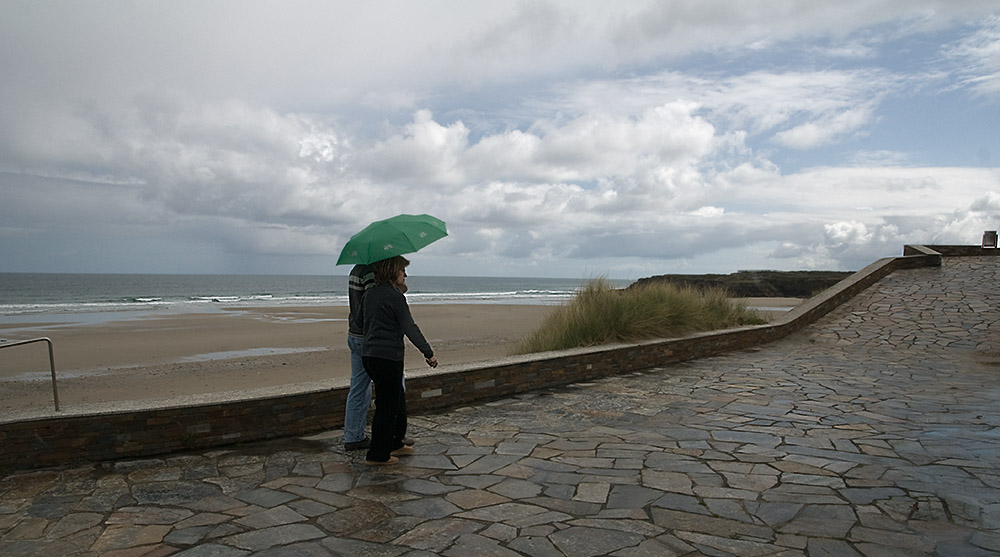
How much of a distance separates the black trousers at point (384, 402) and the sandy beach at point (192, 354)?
1.23m

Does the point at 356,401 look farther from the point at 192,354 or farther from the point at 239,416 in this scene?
the point at 192,354

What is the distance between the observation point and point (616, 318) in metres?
9.35

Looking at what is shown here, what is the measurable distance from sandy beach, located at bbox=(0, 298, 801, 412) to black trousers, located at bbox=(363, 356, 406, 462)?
123 centimetres

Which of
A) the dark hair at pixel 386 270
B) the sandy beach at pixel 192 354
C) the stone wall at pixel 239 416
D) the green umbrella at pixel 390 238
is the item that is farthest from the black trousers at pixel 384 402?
the sandy beach at pixel 192 354

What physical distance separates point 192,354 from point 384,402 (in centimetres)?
1302

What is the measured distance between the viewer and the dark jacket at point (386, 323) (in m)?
4.33

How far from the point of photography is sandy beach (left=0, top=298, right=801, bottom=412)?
1079 centimetres

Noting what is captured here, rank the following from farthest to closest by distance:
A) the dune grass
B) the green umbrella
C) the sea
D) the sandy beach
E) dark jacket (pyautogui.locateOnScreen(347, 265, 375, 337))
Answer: the sea
the sandy beach
the dune grass
dark jacket (pyautogui.locateOnScreen(347, 265, 375, 337))
the green umbrella

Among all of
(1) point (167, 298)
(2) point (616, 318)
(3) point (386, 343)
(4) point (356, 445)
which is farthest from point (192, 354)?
(1) point (167, 298)

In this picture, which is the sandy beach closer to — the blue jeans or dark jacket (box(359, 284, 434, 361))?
the blue jeans

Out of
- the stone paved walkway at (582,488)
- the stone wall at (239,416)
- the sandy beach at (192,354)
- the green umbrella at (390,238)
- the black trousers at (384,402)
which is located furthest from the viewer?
the sandy beach at (192,354)

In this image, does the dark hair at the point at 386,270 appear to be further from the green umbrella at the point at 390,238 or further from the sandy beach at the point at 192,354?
the sandy beach at the point at 192,354

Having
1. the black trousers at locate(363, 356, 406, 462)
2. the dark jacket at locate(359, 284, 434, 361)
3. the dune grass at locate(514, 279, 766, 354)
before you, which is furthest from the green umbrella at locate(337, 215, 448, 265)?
the dune grass at locate(514, 279, 766, 354)

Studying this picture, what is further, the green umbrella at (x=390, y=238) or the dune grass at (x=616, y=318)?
the dune grass at (x=616, y=318)
